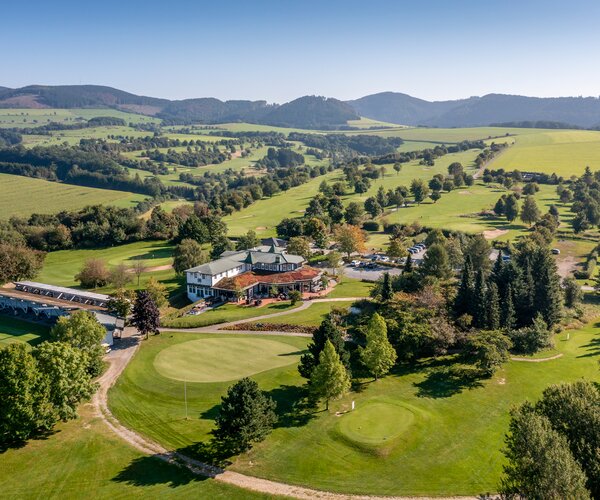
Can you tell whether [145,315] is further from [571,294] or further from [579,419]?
[571,294]

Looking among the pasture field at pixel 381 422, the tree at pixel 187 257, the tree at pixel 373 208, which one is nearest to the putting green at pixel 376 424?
the pasture field at pixel 381 422

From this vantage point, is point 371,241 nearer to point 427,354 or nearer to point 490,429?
point 427,354

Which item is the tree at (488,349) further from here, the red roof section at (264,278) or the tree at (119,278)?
the tree at (119,278)

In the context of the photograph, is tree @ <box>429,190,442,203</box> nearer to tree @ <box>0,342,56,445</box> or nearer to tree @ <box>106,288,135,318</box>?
tree @ <box>106,288,135,318</box>

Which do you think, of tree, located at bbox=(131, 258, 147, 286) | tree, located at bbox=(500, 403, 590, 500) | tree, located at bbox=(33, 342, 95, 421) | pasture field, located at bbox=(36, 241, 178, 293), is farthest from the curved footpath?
tree, located at bbox=(131, 258, 147, 286)

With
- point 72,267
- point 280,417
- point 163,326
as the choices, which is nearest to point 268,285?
point 163,326

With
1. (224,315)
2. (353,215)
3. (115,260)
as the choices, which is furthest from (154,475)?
(353,215)
